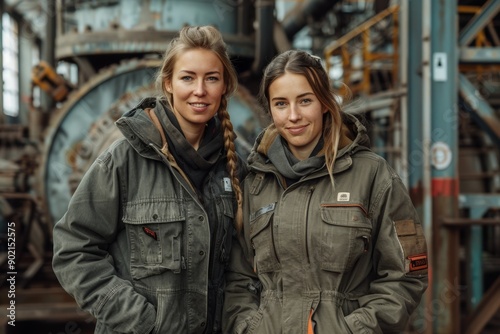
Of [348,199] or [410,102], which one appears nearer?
[348,199]

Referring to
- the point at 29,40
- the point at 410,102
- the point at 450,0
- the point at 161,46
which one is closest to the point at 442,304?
the point at 410,102

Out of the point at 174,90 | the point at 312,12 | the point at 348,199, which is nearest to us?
the point at 348,199

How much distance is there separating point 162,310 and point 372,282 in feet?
2.65

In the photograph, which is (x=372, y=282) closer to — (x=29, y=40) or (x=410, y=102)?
(x=410, y=102)

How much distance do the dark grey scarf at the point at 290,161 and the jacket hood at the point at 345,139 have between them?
58mm

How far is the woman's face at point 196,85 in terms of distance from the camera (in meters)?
2.26

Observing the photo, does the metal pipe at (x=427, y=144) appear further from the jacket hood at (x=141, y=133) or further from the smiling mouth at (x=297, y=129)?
the jacket hood at (x=141, y=133)

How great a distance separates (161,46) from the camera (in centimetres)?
568

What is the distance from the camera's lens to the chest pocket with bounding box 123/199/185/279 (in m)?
2.19

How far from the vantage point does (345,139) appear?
2.25 m

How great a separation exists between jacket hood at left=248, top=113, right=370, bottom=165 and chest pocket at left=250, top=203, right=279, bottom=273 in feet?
0.79

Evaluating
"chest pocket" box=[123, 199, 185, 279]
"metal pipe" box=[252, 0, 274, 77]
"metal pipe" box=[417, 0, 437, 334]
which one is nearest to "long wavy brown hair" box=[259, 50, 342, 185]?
"chest pocket" box=[123, 199, 185, 279]

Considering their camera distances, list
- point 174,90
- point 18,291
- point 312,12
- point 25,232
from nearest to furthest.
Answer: point 174,90
point 18,291
point 25,232
point 312,12

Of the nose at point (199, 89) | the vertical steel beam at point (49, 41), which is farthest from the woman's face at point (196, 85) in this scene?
the vertical steel beam at point (49, 41)
